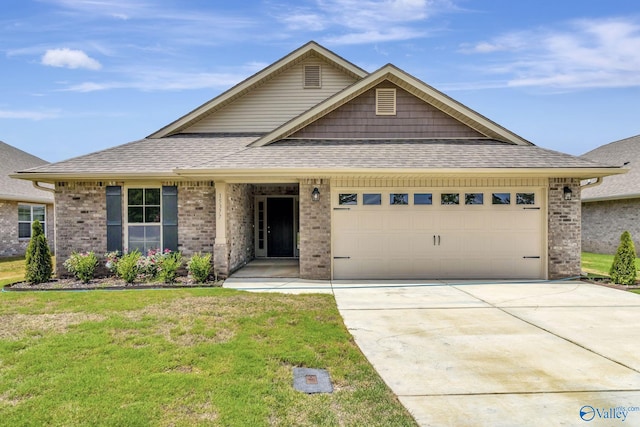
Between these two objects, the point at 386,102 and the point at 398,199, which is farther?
the point at 386,102

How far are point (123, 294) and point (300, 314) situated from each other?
4.19 metres

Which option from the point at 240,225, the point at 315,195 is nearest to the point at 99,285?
the point at 240,225

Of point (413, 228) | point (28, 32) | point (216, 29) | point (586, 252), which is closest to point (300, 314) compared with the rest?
point (413, 228)

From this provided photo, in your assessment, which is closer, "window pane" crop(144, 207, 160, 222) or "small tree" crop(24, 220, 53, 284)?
"small tree" crop(24, 220, 53, 284)

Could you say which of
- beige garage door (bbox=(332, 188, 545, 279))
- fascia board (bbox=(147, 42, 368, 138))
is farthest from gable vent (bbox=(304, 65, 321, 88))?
beige garage door (bbox=(332, 188, 545, 279))

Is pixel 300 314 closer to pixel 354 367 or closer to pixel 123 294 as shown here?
pixel 354 367

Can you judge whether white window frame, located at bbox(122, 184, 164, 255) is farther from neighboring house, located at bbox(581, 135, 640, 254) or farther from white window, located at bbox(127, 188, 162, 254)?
neighboring house, located at bbox(581, 135, 640, 254)

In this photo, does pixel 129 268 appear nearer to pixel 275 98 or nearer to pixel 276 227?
pixel 276 227

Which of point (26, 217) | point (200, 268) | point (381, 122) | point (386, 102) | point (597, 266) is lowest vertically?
point (597, 266)

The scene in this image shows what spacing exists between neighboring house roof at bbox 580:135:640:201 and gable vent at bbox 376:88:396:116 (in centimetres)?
866

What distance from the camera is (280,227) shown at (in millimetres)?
15852

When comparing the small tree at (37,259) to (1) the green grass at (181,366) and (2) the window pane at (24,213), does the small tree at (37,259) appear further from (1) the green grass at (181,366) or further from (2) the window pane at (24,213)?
(2) the window pane at (24,213)

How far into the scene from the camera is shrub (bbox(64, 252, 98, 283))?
10453 millimetres

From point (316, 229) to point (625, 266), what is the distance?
24.4 ft
